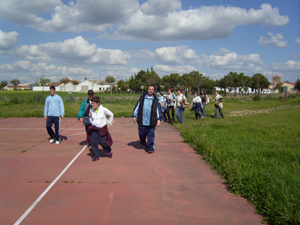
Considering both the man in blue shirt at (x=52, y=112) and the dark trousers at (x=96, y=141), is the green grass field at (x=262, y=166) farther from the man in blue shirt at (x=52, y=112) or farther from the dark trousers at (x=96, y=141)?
the man in blue shirt at (x=52, y=112)

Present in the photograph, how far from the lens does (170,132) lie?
11398 millimetres

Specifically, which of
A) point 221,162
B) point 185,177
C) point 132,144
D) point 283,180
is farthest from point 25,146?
point 283,180

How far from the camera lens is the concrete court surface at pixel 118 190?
12.3 feet

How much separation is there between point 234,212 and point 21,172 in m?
4.54

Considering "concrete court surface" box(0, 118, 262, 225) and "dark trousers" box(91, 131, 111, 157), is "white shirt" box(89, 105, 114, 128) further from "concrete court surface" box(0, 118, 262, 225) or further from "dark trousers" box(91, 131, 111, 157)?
"concrete court surface" box(0, 118, 262, 225)

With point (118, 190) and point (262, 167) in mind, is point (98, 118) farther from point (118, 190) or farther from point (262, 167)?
point (262, 167)

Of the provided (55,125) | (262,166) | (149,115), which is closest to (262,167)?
(262,166)

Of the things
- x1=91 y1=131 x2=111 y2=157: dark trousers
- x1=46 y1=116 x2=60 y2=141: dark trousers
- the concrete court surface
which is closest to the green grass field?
the concrete court surface

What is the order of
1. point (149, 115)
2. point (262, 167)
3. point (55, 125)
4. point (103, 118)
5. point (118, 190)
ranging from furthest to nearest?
point (55, 125)
point (149, 115)
point (103, 118)
point (262, 167)
point (118, 190)

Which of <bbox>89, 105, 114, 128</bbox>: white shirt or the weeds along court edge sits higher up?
<bbox>89, 105, 114, 128</bbox>: white shirt

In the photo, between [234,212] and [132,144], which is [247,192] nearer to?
[234,212]

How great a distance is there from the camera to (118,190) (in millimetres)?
4711

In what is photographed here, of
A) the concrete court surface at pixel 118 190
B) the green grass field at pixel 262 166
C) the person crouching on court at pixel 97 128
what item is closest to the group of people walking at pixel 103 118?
the person crouching on court at pixel 97 128

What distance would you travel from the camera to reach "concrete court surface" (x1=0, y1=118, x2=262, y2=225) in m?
3.75
